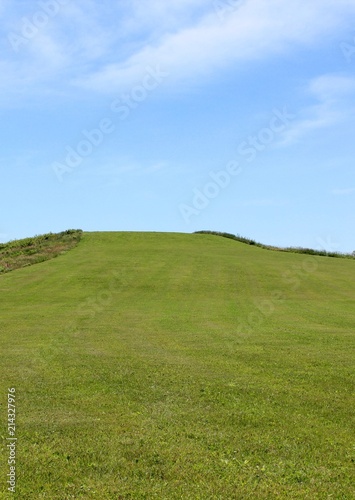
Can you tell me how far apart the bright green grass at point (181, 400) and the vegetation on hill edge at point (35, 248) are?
24314 mm

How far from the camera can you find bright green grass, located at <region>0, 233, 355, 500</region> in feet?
26.6

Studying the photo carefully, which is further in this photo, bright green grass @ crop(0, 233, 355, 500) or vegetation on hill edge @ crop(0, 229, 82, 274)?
vegetation on hill edge @ crop(0, 229, 82, 274)

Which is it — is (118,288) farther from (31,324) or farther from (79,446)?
(79,446)

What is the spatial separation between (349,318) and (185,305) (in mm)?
9949

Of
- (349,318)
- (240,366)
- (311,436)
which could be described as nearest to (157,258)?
(349,318)

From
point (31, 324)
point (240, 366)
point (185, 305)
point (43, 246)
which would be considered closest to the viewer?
point (240, 366)

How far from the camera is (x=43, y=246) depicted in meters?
62.4

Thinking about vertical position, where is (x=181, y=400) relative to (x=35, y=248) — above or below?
below

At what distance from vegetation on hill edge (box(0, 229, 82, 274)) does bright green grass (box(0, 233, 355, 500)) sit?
957 inches

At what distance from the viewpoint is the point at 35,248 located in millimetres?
61156

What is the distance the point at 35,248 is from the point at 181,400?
5281cm

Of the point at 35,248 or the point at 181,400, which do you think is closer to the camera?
the point at 181,400

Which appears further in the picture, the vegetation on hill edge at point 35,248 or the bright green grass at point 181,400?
the vegetation on hill edge at point 35,248

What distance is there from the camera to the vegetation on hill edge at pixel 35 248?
177 feet
